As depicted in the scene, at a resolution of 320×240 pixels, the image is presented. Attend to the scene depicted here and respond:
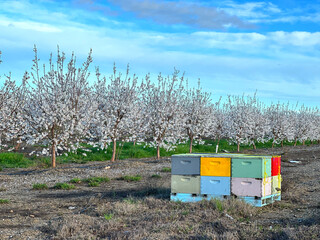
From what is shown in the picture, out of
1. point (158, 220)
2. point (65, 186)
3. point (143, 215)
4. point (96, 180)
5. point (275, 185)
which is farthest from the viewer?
point (96, 180)

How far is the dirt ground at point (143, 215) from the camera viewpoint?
7.44 m

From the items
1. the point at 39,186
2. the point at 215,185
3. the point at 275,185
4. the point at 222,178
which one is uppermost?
the point at 222,178

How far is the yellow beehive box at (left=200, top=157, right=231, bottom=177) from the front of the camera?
10422 millimetres

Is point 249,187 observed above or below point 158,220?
above

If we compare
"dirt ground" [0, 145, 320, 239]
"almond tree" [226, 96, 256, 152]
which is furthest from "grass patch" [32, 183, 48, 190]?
"almond tree" [226, 96, 256, 152]

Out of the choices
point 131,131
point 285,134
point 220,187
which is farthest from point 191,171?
point 285,134

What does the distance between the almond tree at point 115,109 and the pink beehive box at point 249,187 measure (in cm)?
1164

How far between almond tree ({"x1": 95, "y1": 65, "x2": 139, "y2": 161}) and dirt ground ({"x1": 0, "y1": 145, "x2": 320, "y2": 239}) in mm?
7044

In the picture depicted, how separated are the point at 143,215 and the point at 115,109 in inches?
516

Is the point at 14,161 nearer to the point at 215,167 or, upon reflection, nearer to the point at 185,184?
the point at 185,184

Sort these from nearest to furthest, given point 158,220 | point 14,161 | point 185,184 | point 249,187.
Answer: point 158,220, point 249,187, point 185,184, point 14,161

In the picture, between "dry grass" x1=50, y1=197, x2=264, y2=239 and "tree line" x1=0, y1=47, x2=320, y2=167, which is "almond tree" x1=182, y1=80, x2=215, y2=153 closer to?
"tree line" x1=0, y1=47, x2=320, y2=167

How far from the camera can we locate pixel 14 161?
2169 centimetres

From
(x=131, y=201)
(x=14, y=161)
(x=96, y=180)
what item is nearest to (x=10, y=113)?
(x=14, y=161)
